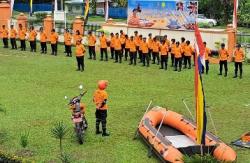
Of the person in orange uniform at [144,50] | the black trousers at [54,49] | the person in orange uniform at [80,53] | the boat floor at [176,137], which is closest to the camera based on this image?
the boat floor at [176,137]

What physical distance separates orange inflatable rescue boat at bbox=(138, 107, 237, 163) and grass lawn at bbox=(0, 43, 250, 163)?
45cm

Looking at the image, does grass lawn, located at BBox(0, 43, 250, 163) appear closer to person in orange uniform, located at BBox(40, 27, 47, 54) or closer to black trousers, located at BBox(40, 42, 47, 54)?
person in orange uniform, located at BBox(40, 27, 47, 54)

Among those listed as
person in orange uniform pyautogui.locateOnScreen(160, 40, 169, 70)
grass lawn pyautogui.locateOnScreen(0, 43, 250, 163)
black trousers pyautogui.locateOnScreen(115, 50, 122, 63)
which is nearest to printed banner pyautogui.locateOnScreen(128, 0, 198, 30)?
person in orange uniform pyautogui.locateOnScreen(160, 40, 169, 70)

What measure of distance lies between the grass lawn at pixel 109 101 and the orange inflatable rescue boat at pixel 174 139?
452mm

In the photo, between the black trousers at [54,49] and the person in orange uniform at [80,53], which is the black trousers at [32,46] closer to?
the black trousers at [54,49]

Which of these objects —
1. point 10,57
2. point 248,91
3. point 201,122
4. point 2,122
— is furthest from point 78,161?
point 10,57

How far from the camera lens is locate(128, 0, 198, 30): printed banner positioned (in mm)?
28438

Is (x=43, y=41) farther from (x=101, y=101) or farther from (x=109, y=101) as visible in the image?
(x=101, y=101)

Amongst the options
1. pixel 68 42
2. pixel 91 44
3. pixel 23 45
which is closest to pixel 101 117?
pixel 91 44

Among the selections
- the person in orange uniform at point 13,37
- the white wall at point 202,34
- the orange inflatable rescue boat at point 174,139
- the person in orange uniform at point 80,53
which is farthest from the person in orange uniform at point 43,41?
the orange inflatable rescue boat at point 174,139

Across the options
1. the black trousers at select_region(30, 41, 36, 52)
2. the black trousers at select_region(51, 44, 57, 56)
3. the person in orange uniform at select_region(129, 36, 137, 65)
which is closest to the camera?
the person in orange uniform at select_region(129, 36, 137, 65)

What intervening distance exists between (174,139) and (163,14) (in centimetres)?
1775

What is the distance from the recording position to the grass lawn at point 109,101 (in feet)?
40.8

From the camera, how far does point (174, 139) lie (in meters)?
12.9
